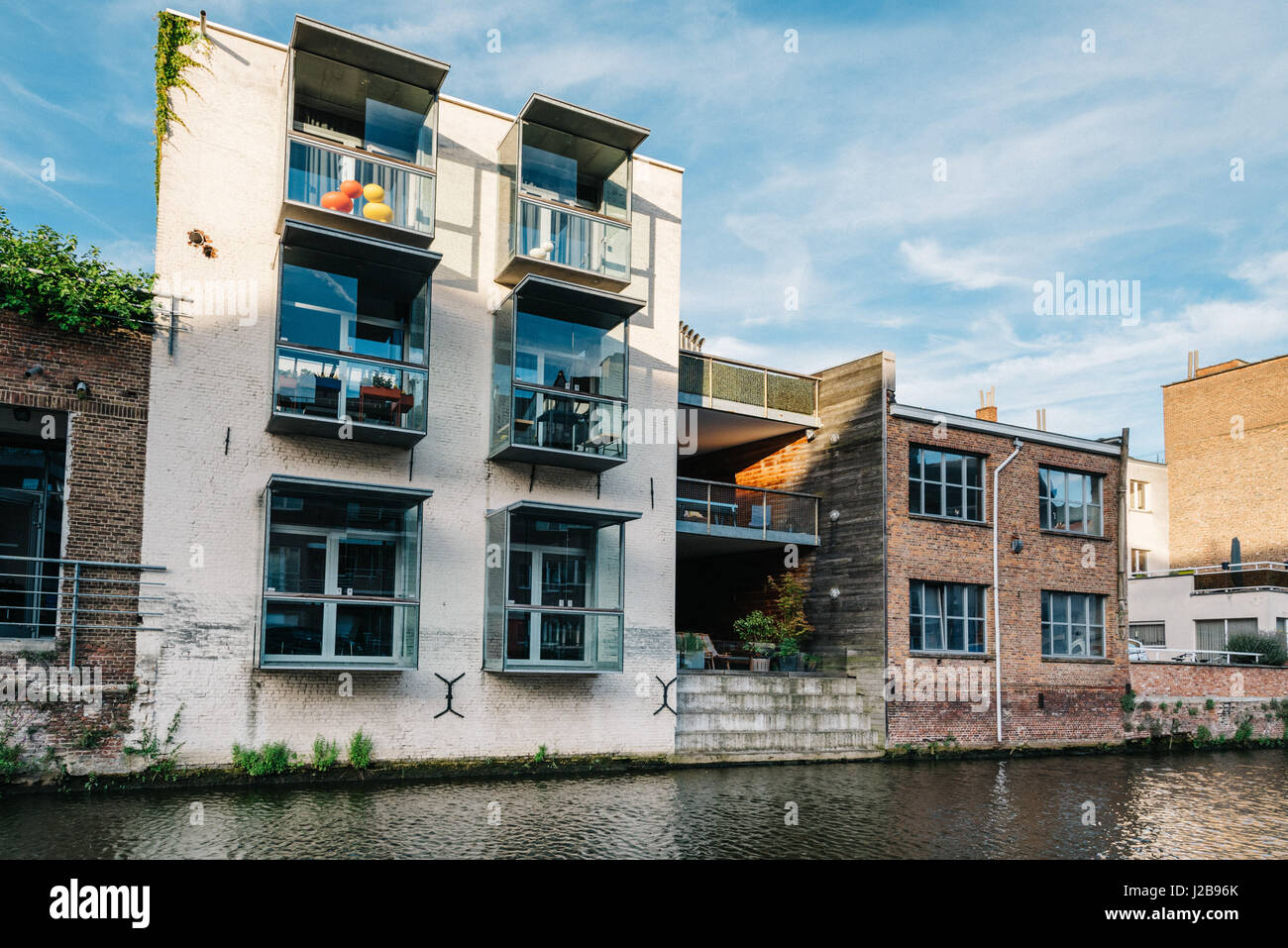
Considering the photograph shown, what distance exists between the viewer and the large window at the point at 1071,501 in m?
22.0

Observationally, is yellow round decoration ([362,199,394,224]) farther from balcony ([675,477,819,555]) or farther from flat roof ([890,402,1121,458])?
flat roof ([890,402,1121,458])

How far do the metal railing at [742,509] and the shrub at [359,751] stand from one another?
6.69m

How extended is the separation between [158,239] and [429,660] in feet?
22.1

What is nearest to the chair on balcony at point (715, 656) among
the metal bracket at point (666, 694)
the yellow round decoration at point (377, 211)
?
the metal bracket at point (666, 694)

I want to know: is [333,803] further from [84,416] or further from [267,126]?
[267,126]

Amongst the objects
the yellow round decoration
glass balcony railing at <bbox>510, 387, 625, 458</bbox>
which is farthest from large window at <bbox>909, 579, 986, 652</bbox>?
the yellow round decoration

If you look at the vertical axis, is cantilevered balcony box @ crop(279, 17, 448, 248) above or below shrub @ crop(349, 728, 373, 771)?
above

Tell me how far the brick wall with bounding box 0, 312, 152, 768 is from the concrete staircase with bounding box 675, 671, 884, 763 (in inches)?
331

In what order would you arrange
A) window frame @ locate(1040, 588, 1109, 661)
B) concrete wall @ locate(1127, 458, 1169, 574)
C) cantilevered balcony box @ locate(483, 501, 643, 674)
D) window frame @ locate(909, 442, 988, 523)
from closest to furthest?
cantilevered balcony box @ locate(483, 501, 643, 674)
window frame @ locate(909, 442, 988, 523)
window frame @ locate(1040, 588, 1109, 661)
concrete wall @ locate(1127, 458, 1169, 574)

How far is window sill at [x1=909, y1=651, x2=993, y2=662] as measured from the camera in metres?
19.4

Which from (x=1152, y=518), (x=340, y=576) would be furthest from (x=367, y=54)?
(x=1152, y=518)

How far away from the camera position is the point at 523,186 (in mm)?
16266

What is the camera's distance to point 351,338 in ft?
47.2
